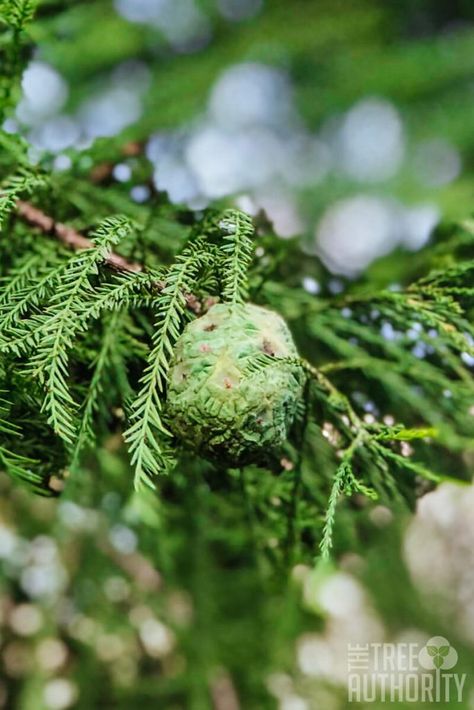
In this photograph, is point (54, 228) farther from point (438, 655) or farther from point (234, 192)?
point (438, 655)

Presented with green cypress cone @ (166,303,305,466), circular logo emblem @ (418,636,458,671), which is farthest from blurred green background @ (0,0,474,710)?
green cypress cone @ (166,303,305,466)

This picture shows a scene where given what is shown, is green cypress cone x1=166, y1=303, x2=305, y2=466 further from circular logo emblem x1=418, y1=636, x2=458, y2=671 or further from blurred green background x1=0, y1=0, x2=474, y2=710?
circular logo emblem x1=418, y1=636, x2=458, y2=671

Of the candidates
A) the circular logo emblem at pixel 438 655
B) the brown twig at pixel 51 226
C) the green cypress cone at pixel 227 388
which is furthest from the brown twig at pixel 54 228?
the circular logo emblem at pixel 438 655

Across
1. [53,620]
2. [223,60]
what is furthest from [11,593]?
[223,60]

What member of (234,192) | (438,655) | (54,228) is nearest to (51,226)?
(54,228)

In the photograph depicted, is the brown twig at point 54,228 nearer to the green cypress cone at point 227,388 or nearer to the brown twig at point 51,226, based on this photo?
the brown twig at point 51,226

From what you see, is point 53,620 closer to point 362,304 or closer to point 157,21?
point 362,304
